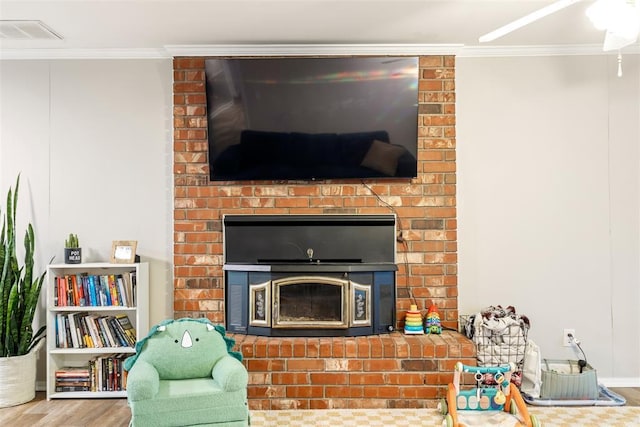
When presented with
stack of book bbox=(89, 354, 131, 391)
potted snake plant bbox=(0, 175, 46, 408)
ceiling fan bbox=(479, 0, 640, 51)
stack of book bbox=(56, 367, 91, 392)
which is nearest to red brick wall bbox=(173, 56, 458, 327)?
stack of book bbox=(89, 354, 131, 391)

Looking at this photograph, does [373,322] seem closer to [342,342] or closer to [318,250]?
[342,342]

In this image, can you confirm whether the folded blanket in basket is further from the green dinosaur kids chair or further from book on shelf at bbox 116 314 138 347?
book on shelf at bbox 116 314 138 347

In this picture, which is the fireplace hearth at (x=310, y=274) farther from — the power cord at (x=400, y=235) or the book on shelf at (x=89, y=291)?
the book on shelf at (x=89, y=291)

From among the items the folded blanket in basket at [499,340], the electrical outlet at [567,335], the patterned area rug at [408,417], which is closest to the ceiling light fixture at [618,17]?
the folded blanket in basket at [499,340]

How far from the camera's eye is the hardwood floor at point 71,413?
3.30 m

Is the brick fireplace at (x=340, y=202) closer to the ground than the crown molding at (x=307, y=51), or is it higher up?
closer to the ground

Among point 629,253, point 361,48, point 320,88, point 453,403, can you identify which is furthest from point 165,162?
point 629,253

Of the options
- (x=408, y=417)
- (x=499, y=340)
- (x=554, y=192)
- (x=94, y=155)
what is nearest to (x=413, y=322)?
(x=499, y=340)

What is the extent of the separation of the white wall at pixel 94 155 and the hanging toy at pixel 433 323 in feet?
5.73

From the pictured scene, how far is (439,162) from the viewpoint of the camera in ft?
13.2

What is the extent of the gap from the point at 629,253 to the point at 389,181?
68.0 inches

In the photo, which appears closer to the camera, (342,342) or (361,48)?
(342,342)

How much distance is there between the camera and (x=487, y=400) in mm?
3262

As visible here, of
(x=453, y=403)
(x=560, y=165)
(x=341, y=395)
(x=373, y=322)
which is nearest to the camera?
(x=453, y=403)
